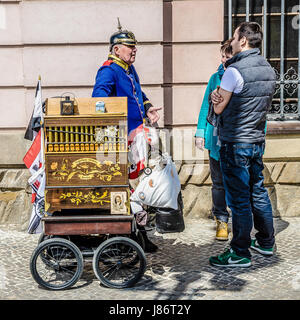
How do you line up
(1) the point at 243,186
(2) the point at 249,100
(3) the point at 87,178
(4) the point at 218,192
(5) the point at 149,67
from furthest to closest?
(5) the point at 149,67 → (4) the point at 218,192 → (1) the point at 243,186 → (2) the point at 249,100 → (3) the point at 87,178

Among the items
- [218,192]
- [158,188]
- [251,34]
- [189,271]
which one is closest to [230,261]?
[189,271]

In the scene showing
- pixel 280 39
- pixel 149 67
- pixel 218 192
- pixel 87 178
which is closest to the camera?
pixel 87 178

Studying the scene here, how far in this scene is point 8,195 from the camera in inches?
249

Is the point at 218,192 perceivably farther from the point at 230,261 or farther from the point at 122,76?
the point at 122,76

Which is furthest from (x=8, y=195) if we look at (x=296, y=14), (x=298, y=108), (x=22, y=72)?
(x=296, y=14)

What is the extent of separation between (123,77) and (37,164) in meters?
1.10

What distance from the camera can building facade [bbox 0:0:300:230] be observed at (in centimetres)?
A: 611

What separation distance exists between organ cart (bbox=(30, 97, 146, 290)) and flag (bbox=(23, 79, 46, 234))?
35 cm

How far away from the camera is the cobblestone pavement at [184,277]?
4.03 meters

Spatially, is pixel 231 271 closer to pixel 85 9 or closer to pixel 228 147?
pixel 228 147

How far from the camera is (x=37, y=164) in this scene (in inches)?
180

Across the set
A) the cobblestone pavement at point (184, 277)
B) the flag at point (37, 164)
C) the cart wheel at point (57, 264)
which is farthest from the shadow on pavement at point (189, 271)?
the flag at point (37, 164)

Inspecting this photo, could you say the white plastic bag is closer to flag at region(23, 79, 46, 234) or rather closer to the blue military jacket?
the blue military jacket

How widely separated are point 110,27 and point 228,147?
97.0 inches
